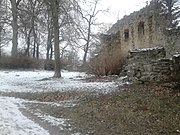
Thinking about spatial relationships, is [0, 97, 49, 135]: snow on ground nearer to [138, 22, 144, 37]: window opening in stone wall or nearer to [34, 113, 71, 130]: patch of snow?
[34, 113, 71, 130]: patch of snow

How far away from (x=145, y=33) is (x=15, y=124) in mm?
17387

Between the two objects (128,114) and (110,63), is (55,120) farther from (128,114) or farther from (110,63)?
(110,63)

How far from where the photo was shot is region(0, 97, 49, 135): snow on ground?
22.2 ft

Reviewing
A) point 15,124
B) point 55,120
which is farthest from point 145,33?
point 15,124

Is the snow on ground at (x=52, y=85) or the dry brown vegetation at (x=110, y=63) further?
the dry brown vegetation at (x=110, y=63)

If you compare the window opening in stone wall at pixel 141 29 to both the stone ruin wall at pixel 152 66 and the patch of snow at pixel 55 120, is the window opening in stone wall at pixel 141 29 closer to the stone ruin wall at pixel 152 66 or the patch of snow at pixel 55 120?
the stone ruin wall at pixel 152 66

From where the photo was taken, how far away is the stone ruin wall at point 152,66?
11931 mm

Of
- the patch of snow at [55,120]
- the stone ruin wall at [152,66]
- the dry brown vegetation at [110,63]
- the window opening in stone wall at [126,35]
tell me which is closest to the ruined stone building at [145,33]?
the window opening in stone wall at [126,35]

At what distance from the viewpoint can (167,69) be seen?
1260 centimetres

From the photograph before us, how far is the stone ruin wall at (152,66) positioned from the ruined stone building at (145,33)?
3.95m

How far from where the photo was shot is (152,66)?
13.1 metres

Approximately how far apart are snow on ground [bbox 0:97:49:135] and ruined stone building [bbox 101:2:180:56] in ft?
36.3

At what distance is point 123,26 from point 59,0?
9.65 metres

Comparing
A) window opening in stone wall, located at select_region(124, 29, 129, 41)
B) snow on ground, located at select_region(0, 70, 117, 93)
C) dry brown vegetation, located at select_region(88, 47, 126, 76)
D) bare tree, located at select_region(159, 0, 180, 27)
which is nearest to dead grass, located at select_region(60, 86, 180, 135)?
snow on ground, located at select_region(0, 70, 117, 93)
